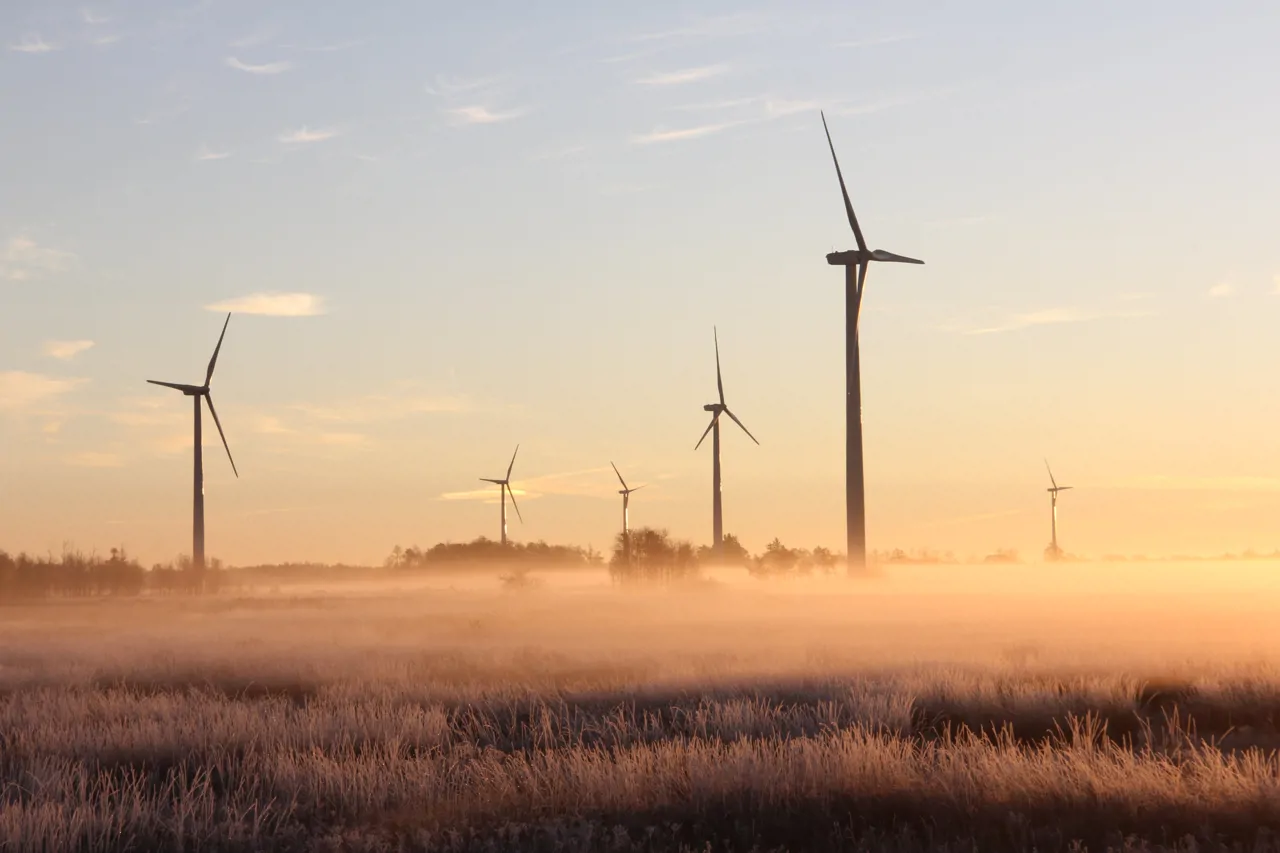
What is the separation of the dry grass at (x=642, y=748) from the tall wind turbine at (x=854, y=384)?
21.1 meters

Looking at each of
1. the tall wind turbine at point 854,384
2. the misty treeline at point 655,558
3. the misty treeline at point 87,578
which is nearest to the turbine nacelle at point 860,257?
the tall wind turbine at point 854,384

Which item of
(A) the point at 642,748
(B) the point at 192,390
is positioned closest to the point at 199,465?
(B) the point at 192,390

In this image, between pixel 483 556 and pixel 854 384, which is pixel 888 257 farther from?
pixel 483 556

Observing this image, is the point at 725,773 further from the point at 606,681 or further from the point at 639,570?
the point at 639,570

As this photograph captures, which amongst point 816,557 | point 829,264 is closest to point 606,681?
point 829,264

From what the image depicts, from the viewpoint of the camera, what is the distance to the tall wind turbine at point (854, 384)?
66.4 m

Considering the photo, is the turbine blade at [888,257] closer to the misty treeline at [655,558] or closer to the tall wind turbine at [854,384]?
the tall wind turbine at [854,384]

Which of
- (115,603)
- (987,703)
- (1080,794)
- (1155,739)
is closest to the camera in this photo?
(1080,794)

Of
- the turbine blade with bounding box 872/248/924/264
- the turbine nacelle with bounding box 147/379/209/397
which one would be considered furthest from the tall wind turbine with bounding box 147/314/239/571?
the turbine blade with bounding box 872/248/924/264

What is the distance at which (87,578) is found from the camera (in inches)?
3839

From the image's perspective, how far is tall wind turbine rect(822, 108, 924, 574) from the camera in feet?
218

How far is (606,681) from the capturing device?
104 feet

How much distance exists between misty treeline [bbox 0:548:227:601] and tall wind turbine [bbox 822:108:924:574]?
1902 inches

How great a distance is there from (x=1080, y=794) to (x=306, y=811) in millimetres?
8687
